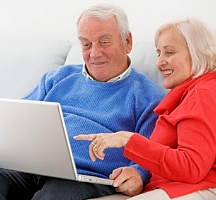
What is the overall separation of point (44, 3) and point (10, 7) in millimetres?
210

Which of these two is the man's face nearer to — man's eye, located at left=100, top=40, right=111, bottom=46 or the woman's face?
man's eye, located at left=100, top=40, right=111, bottom=46

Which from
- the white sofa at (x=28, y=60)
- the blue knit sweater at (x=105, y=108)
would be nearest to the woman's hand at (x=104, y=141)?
the blue knit sweater at (x=105, y=108)

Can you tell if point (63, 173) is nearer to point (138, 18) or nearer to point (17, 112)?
point (17, 112)

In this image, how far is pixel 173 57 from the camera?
1.52m

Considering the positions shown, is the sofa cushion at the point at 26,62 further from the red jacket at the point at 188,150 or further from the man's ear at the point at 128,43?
the red jacket at the point at 188,150

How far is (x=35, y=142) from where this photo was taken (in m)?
1.34

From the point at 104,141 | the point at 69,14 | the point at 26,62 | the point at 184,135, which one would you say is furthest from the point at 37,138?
the point at 69,14

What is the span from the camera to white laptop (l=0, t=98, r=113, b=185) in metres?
1.26

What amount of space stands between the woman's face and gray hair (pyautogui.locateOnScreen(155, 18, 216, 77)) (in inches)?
0.8

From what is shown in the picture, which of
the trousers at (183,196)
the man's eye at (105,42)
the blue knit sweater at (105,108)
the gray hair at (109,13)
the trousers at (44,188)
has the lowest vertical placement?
the trousers at (44,188)

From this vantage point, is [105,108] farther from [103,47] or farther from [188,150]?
[188,150]

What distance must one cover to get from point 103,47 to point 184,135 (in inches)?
21.9

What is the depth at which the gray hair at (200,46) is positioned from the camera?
1.48 m

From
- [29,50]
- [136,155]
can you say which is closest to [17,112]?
[136,155]
